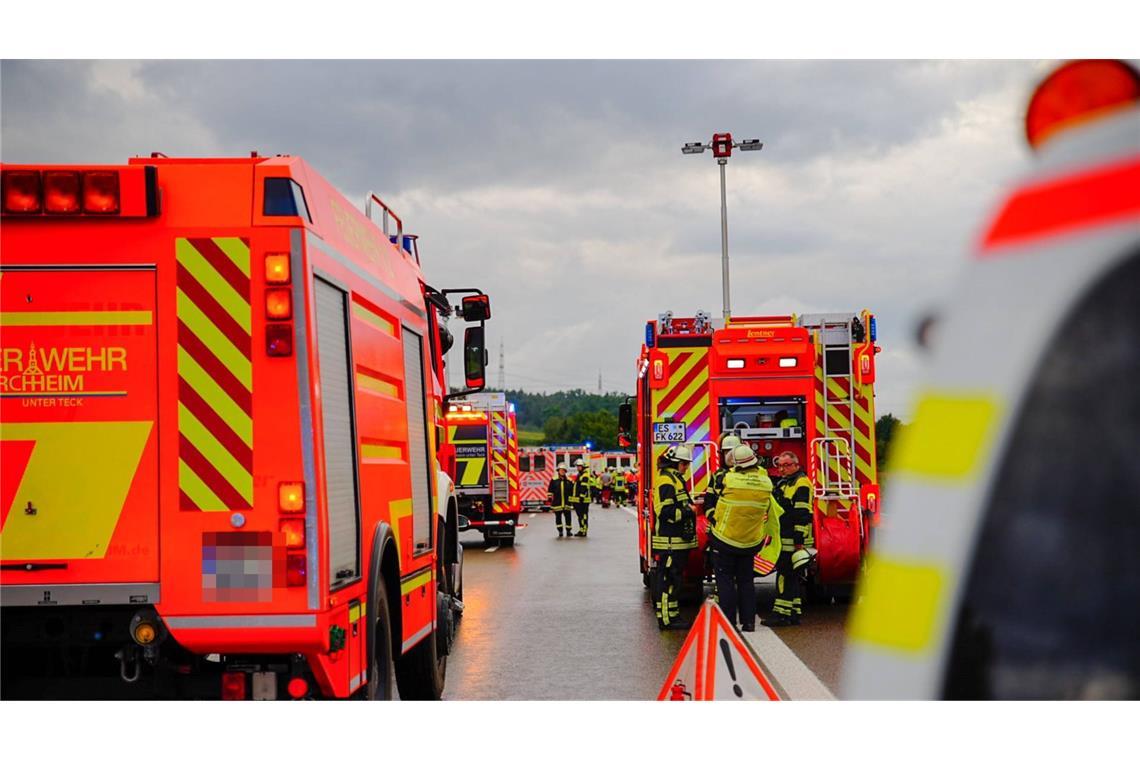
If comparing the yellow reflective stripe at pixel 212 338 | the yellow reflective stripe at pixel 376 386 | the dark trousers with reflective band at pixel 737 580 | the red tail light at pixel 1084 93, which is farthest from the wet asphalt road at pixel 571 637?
the red tail light at pixel 1084 93

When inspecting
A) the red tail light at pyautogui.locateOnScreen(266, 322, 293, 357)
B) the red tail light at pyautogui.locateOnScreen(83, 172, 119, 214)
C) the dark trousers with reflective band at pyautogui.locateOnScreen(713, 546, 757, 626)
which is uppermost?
the red tail light at pyautogui.locateOnScreen(83, 172, 119, 214)

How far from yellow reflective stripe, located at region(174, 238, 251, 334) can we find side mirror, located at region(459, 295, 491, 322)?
3.83m

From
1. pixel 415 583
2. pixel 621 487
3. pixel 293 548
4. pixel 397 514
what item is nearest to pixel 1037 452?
pixel 293 548

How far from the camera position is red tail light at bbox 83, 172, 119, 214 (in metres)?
5.35

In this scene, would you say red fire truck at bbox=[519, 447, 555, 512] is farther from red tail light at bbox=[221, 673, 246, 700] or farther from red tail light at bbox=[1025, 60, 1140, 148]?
red tail light at bbox=[1025, 60, 1140, 148]

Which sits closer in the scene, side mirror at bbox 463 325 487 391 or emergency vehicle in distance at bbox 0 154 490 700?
emergency vehicle in distance at bbox 0 154 490 700

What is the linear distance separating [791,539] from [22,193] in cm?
895

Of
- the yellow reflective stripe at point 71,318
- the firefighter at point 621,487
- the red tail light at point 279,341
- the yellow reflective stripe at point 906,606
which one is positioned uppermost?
the yellow reflective stripe at point 71,318

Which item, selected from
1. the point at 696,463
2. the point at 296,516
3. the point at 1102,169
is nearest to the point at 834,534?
the point at 696,463

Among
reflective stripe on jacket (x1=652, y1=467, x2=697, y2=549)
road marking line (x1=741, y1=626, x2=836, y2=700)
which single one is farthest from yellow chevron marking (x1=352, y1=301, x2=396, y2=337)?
reflective stripe on jacket (x1=652, y1=467, x2=697, y2=549)

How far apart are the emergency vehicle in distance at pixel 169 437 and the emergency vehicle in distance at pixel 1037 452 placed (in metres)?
4.06

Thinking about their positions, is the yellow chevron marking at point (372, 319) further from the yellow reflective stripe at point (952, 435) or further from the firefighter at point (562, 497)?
the firefighter at point (562, 497)

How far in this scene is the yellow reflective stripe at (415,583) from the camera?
7.15m

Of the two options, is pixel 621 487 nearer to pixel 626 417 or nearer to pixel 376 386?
pixel 626 417
